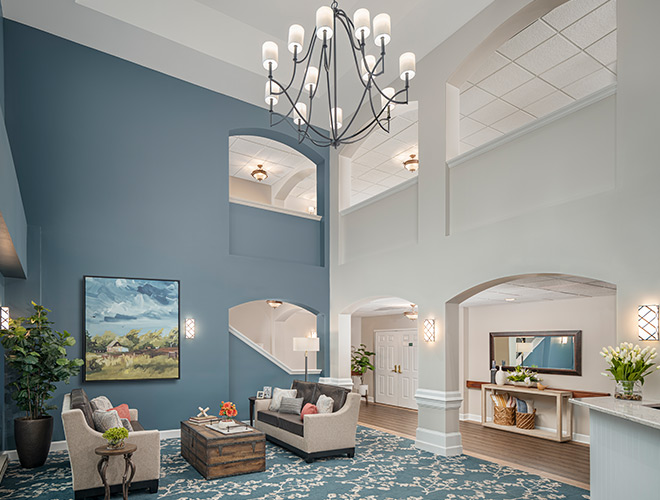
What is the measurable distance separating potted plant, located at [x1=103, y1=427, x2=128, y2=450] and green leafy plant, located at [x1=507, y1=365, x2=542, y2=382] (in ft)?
24.8

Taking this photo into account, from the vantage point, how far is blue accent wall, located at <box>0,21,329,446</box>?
24.6ft

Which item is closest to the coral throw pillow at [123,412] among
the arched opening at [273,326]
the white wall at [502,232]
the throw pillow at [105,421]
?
the throw pillow at [105,421]

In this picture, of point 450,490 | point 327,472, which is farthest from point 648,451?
point 327,472

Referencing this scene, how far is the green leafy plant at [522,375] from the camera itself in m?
9.67

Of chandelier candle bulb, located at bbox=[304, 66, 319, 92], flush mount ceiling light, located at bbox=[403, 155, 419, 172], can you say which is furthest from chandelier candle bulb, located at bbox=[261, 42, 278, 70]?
flush mount ceiling light, located at bbox=[403, 155, 419, 172]

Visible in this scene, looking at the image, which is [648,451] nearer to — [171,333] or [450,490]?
[450,490]

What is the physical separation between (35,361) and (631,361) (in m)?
6.61

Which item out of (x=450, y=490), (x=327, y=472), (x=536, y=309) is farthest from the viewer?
(x=536, y=309)

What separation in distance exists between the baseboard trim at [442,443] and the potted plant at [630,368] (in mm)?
2958

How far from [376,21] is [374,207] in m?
4.70

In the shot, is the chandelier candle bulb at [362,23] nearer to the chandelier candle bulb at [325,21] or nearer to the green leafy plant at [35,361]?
the chandelier candle bulb at [325,21]

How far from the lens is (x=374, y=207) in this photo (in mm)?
9156

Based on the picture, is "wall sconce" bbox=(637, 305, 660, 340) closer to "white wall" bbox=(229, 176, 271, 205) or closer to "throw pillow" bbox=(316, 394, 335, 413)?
"throw pillow" bbox=(316, 394, 335, 413)

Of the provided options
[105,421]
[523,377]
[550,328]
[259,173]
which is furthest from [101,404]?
[550,328]
